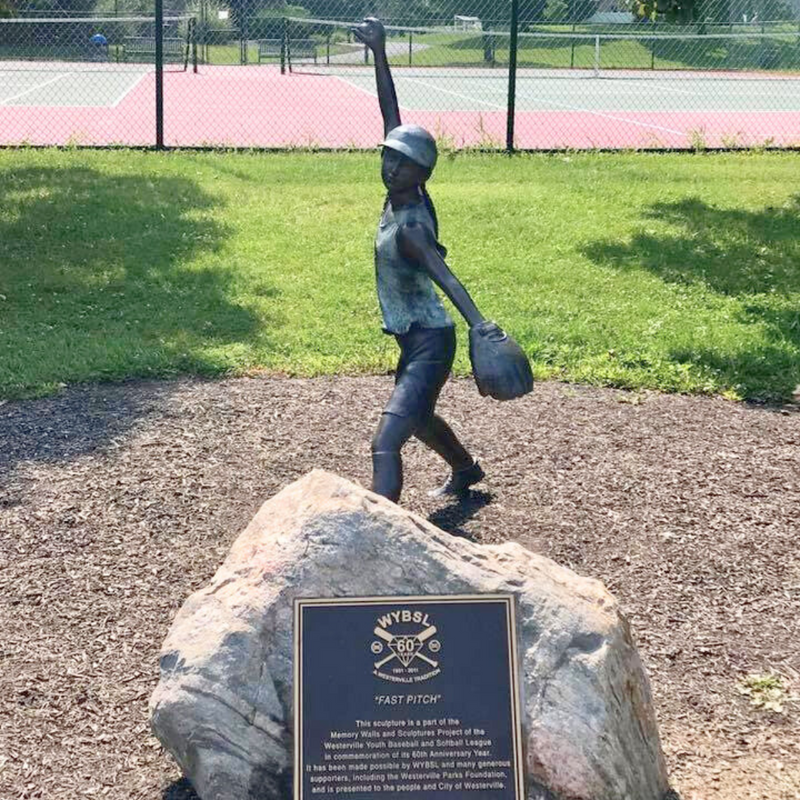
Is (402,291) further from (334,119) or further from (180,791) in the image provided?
(334,119)

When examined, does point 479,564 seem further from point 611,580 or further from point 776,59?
point 776,59

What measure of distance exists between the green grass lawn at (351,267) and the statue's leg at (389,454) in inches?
116

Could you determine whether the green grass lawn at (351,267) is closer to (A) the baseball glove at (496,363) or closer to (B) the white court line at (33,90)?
(A) the baseball glove at (496,363)

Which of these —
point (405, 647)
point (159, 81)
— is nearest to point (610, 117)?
point (159, 81)

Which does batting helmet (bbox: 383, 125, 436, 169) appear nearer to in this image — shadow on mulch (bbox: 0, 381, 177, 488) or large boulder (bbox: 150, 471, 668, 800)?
large boulder (bbox: 150, 471, 668, 800)

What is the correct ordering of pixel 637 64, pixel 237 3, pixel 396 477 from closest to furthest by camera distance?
1. pixel 396 477
2. pixel 237 3
3. pixel 637 64

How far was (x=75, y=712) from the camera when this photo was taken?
Result: 12.7 ft

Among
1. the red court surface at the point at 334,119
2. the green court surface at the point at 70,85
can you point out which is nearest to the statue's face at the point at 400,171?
the red court surface at the point at 334,119

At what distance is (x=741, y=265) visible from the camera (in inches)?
388

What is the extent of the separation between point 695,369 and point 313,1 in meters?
18.4

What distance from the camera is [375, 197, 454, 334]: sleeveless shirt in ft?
14.7

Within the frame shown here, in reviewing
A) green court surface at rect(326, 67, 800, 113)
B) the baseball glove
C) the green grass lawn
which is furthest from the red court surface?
the baseball glove

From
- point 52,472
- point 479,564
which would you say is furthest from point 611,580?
point 52,472

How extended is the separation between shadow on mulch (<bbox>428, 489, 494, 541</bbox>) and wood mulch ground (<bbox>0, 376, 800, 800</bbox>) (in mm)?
15
